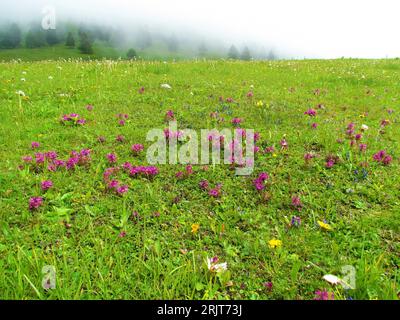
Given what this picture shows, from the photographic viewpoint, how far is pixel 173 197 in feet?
16.7

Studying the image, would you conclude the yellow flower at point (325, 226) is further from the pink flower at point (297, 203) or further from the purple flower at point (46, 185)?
the purple flower at point (46, 185)

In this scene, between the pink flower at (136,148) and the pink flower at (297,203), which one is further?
the pink flower at (136,148)

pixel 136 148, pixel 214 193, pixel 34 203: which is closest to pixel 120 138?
pixel 136 148

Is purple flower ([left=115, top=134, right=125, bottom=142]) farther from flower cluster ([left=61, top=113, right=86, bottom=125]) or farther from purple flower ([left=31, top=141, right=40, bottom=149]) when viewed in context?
purple flower ([left=31, top=141, right=40, bottom=149])

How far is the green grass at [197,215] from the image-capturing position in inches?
141

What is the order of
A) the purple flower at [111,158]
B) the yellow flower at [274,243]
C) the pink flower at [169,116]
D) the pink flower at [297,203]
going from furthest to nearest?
the pink flower at [169,116]
the purple flower at [111,158]
the pink flower at [297,203]
the yellow flower at [274,243]

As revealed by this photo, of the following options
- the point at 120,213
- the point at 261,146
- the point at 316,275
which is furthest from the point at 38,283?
the point at 261,146

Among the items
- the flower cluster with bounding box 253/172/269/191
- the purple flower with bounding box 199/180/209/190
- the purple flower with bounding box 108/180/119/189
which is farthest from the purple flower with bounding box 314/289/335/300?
the purple flower with bounding box 108/180/119/189

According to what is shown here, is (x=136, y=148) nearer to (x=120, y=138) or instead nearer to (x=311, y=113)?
(x=120, y=138)

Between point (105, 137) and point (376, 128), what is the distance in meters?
6.92

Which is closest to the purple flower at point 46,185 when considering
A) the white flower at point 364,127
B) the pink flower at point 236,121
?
the pink flower at point 236,121

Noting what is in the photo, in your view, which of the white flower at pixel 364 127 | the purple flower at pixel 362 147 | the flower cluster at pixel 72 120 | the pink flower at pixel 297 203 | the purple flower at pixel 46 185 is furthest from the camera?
the flower cluster at pixel 72 120

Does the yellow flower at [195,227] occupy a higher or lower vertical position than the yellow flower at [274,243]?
higher
